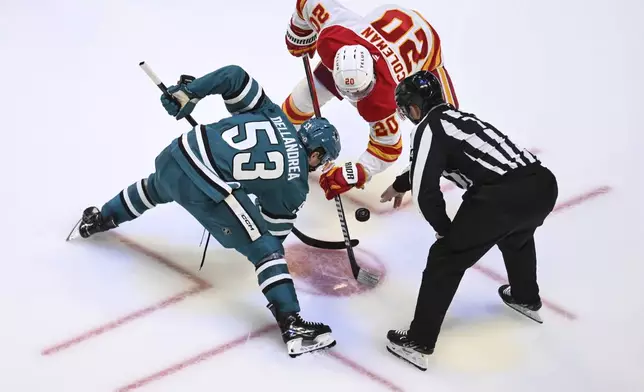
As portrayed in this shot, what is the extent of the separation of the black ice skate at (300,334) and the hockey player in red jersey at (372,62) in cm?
64

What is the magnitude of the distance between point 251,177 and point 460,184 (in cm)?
73

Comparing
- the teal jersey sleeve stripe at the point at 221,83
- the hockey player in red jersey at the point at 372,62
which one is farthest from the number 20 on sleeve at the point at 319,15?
the teal jersey sleeve stripe at the point at 221,83

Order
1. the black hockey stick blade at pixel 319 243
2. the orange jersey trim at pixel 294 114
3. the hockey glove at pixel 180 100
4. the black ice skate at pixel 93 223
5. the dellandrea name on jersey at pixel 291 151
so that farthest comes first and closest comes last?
the orange jersey trim at pixel 294 114 → the black hockey stick blade at pixel 319 243 → the black ice skate at pixel 93 223 → the hockey glove at pixel 180 100 → the dellandrea name on jersey at pixel 291 151

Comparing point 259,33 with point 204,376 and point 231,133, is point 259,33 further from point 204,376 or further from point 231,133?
point 204,376

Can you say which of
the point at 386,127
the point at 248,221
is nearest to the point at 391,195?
the point at 386,127

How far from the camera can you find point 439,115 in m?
3.29

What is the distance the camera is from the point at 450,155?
3260 mm

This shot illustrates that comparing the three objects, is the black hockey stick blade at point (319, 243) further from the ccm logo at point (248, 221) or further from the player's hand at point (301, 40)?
the player's hand at point (301, 40)

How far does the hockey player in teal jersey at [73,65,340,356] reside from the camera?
3443mm

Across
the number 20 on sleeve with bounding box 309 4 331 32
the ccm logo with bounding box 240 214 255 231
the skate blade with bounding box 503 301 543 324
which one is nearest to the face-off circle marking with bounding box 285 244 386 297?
the ccm logo with bounding box 240 214 255 231

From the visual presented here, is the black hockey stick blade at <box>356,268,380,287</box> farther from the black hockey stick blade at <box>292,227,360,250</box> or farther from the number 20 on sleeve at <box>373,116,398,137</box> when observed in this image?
the number 20 on sleeve at <box>373,116,398,137</box>

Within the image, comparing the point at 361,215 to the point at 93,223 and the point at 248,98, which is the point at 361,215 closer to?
the point at 248,98

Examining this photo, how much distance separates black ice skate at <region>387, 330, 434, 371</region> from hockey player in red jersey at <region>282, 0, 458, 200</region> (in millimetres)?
690

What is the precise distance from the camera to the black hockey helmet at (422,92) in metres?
3.30
